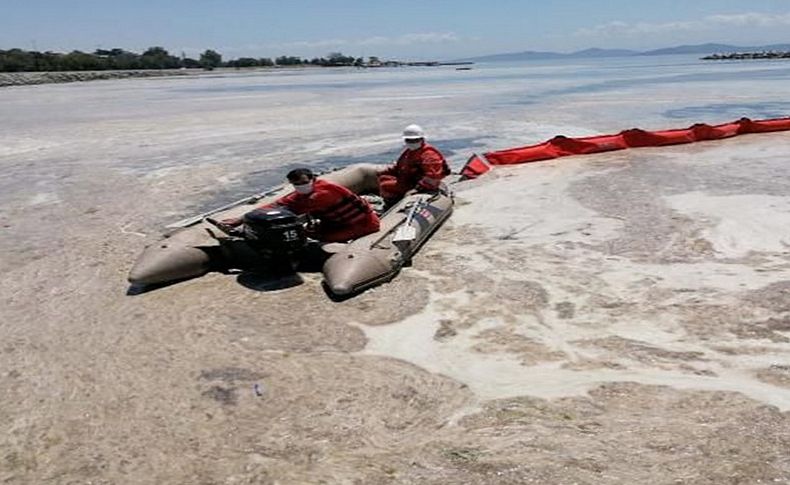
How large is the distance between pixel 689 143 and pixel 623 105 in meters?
7.22

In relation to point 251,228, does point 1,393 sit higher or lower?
lower

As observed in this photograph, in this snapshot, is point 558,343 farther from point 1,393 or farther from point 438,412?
point 1,393

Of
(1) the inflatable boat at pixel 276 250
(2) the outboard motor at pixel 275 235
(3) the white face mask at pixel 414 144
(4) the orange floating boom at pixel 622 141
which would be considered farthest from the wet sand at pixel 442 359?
(4) the orange floating boom at pixel 622 141

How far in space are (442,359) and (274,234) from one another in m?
1.67

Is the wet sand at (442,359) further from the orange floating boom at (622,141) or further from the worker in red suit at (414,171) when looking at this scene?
the orange floating boom at (622,141)

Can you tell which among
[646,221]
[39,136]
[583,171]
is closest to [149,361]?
[646,221]

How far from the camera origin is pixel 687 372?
3664 mm

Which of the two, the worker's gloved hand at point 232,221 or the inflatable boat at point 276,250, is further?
the worker's gloved hand at point 232,221

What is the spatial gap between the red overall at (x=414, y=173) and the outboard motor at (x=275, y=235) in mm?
2095

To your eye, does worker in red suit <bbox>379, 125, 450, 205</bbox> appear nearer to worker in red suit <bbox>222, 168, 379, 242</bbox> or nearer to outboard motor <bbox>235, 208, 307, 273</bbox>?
worker in red suit <bbox>222, 168, 379, 242</bbox>

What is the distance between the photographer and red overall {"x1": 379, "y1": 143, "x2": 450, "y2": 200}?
23.6 ft

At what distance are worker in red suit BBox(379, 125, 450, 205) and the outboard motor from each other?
2.09m

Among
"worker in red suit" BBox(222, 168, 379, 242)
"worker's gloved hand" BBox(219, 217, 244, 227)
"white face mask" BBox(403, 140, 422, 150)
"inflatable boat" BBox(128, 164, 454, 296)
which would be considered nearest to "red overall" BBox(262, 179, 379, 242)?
"worker in red suit" BBox(222, 168, 379, 242)

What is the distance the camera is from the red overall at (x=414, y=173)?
7.19 m
